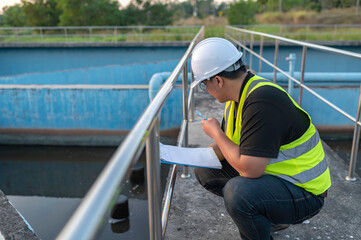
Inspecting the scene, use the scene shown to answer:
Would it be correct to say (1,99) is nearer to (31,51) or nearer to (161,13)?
(31,51)

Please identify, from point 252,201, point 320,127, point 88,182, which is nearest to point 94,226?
point 252,201

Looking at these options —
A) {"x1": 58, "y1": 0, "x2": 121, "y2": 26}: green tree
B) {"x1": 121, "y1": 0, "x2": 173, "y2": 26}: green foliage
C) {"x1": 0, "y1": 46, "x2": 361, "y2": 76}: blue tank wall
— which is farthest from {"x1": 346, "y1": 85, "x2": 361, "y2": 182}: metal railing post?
{"x1": 121, "y1": 0, "x2": 173, "y2": 26}: green foliage

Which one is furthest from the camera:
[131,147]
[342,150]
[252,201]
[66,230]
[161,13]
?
[161,13]

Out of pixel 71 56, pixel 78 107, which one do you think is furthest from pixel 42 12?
pixel 78 107

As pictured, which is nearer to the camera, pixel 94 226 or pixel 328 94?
pixel 94 226

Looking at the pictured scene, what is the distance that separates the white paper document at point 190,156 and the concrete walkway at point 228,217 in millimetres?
551

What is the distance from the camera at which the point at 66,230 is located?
0.52 m

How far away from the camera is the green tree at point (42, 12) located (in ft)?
116

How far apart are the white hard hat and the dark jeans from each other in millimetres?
529

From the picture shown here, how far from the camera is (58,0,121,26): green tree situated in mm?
31891

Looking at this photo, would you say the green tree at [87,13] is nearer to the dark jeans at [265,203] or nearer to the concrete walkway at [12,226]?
the concrete walkway at [12,226]

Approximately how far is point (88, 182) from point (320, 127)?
5205 millimetres

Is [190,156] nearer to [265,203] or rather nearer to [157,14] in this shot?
[265,203]

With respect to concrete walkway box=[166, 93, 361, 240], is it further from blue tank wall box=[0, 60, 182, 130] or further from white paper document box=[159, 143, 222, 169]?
blue tank wall box=[0, 60, 182, 130]
